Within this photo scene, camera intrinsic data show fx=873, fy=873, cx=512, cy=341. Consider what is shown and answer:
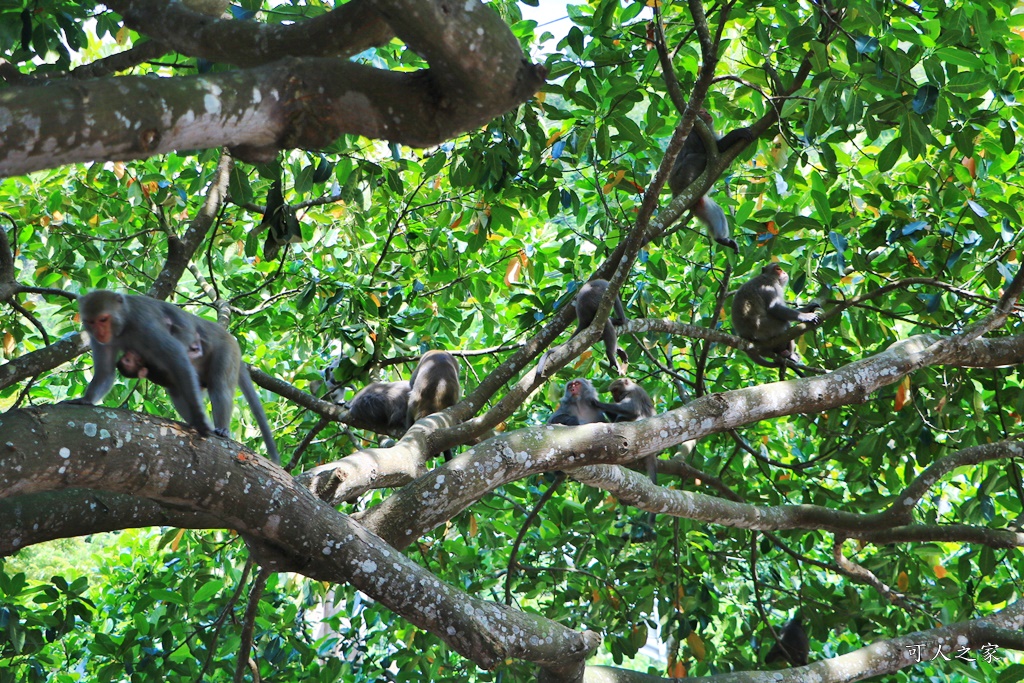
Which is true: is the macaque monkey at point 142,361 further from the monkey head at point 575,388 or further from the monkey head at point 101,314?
the monkey head at point 575,388

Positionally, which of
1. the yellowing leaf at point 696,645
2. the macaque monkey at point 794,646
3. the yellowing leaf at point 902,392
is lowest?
the yellowing leaf at point 696,645

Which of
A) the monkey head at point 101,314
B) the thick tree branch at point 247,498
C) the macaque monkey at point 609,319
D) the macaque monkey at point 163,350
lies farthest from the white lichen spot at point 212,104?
the macaque monkey at point 609,319

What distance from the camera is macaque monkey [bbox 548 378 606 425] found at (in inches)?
319

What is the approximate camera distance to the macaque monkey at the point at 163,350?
4.05 meters

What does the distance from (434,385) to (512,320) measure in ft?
3.29

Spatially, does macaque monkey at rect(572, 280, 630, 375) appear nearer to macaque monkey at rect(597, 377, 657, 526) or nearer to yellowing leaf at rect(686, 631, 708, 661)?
macaque monkey at rect(597, 377, 657, 526)

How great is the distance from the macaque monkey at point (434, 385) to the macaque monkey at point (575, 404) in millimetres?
1016

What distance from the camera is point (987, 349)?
5070 millimetres

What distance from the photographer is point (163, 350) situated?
13.5ft

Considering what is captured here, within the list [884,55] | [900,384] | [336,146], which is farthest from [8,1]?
[900,384]

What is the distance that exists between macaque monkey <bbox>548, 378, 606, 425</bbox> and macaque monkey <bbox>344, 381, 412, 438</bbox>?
139cm

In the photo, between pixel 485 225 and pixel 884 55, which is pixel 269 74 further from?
pixel 485 225

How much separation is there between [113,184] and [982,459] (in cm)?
650

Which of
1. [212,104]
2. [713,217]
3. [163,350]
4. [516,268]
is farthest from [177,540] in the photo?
[212,104]
